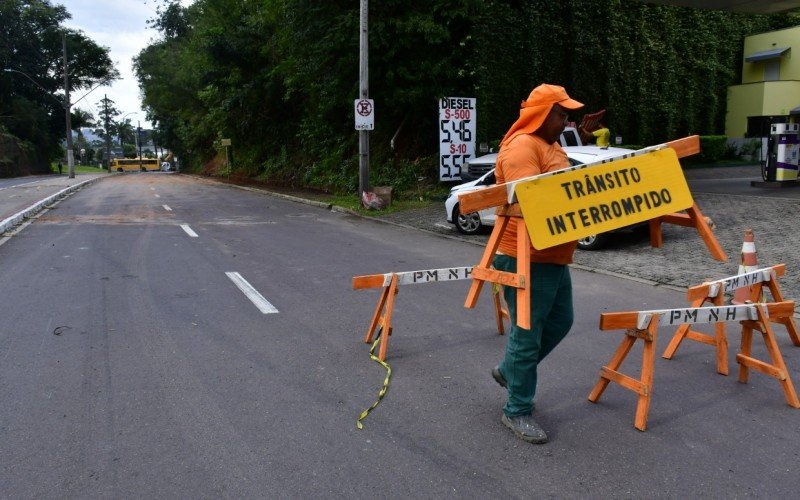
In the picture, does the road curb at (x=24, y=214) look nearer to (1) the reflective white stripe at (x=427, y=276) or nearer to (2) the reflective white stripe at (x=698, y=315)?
(1) the reflective white stripe at (x=427, y=276)

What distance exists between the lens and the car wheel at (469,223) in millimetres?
12992

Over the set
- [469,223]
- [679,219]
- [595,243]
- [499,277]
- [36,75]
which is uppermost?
[36,75]

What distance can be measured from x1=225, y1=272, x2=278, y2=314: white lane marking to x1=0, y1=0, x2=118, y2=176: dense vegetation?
53.8 metres

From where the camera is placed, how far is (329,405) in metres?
4.29

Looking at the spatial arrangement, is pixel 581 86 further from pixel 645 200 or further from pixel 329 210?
pixel 645 200

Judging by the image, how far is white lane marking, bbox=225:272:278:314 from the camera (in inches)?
270

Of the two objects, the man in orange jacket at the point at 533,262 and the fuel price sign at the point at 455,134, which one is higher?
the fuel price sign at the point at 455,134

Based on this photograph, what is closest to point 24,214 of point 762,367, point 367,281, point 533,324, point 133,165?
point 367,281

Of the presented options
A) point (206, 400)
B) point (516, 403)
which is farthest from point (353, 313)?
point (516, 403)

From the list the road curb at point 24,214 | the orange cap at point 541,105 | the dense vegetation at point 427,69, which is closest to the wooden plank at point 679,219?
the orange cap at point 541,105

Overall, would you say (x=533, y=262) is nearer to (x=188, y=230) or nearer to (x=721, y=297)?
(x=721, y=297)

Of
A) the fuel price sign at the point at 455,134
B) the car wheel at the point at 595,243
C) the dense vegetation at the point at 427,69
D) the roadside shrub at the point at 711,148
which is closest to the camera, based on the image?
the car wheel at the point at 595,243

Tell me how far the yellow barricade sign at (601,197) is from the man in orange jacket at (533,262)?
125mm

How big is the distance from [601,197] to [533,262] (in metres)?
0.58
